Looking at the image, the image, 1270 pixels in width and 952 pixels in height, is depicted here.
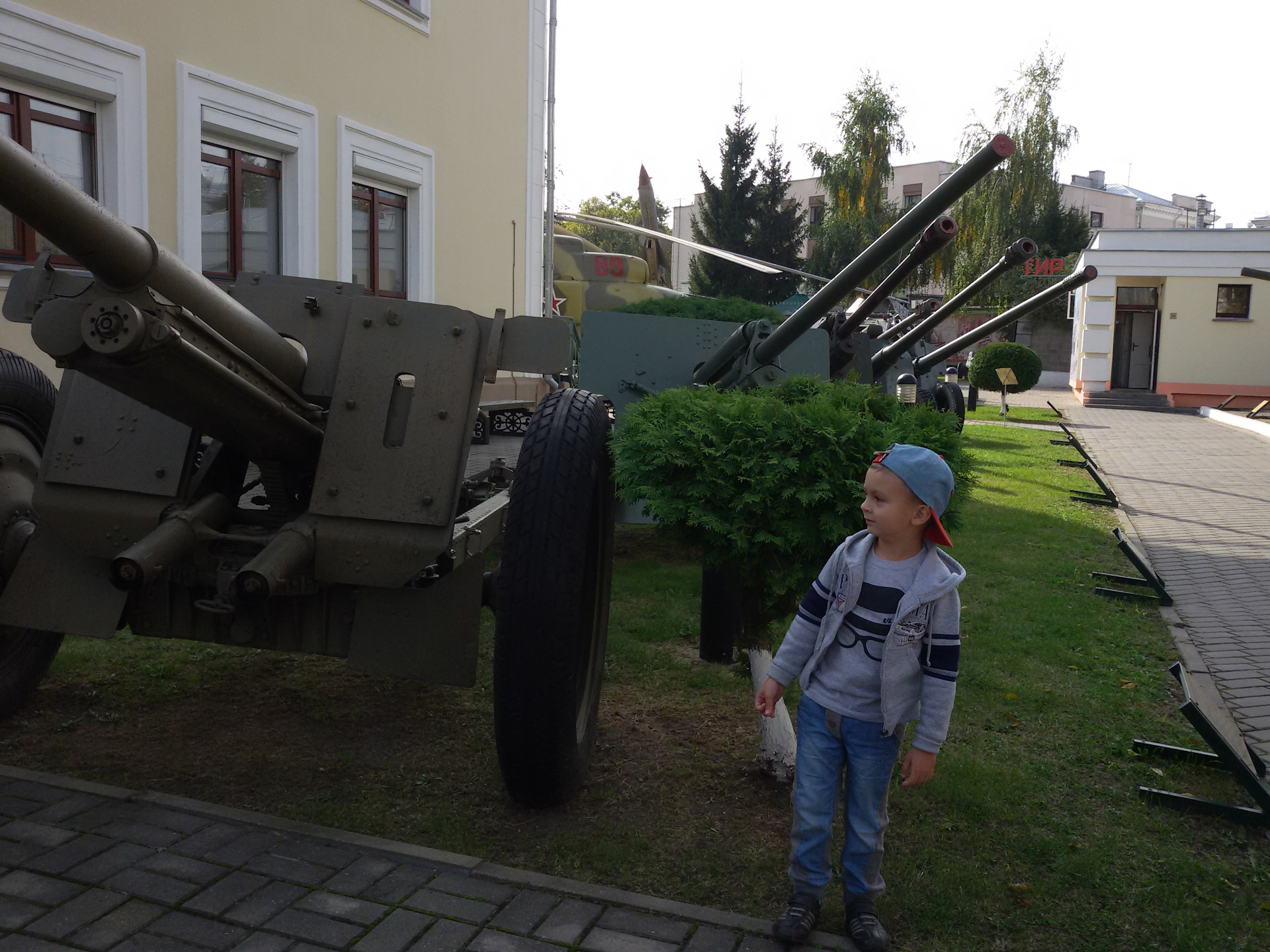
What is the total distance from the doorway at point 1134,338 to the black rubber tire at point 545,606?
32.2 m

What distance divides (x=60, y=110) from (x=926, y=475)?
25.0 ft

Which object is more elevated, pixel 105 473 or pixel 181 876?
pixel 105 473

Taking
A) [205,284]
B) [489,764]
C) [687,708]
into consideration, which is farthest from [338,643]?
[687,708]

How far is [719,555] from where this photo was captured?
346 centimetres

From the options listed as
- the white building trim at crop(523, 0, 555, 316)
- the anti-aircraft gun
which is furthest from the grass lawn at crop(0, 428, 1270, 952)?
the white building trim at crop(523, 0, 555, 316)

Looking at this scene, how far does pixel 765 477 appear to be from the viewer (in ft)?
11.0

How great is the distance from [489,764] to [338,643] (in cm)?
70

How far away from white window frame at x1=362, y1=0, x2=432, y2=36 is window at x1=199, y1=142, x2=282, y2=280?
7.07 ft

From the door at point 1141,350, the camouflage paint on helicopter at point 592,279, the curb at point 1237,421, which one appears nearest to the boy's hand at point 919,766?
the camouflage paint on helicopter at point 592,279

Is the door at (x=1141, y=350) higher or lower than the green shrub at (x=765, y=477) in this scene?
higher

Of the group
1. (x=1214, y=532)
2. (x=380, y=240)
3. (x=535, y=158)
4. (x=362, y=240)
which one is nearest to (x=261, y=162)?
(x=362, y=240)

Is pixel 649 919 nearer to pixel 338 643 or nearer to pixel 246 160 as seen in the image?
pixel 338 643

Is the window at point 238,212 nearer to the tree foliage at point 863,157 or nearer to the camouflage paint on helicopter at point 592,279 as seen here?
the camouflage paint on helicopter at point 592,279

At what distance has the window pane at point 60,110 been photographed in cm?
783
